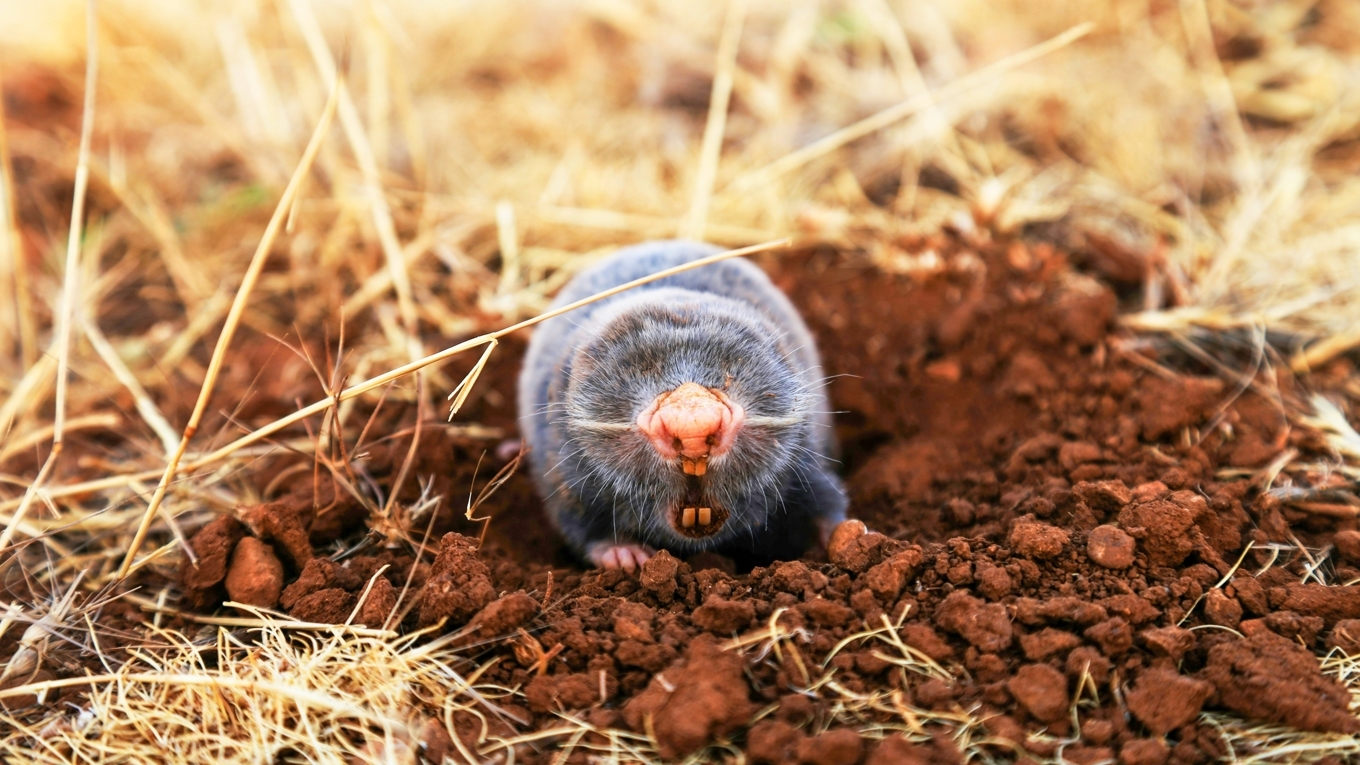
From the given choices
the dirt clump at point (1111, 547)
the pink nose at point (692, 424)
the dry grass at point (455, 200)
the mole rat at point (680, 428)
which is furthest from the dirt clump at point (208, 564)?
the dirt clump at point (1111, 547)

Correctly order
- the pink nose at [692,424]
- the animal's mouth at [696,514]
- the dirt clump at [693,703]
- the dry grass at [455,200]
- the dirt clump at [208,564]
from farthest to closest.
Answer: the animal's mouth at [696,514], the dirt clump at [208,564], the dry grass at [455,200], the pink nose at [692,424], the dirt clump at [693,703]

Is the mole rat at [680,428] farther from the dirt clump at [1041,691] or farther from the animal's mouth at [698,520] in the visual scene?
the dirt clump at [1041,691]

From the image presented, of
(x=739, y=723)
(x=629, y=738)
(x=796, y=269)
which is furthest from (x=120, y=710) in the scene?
(x=796, y=269)

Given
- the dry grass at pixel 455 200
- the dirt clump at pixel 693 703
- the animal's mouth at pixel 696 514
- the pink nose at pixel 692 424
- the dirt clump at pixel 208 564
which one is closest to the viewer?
the dirt clump at pixel 693 703

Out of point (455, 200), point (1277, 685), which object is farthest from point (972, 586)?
point (455, 200)

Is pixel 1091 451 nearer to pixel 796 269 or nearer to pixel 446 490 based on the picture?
pixel 796 269

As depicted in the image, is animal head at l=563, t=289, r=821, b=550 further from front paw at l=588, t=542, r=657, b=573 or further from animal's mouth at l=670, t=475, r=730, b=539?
front paw at l=588, t=542, r=657, b=573

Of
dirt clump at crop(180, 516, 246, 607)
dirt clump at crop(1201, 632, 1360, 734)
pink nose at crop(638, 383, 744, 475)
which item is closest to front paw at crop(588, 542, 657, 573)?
pink nose at crop(638, 383, 744, 475)
